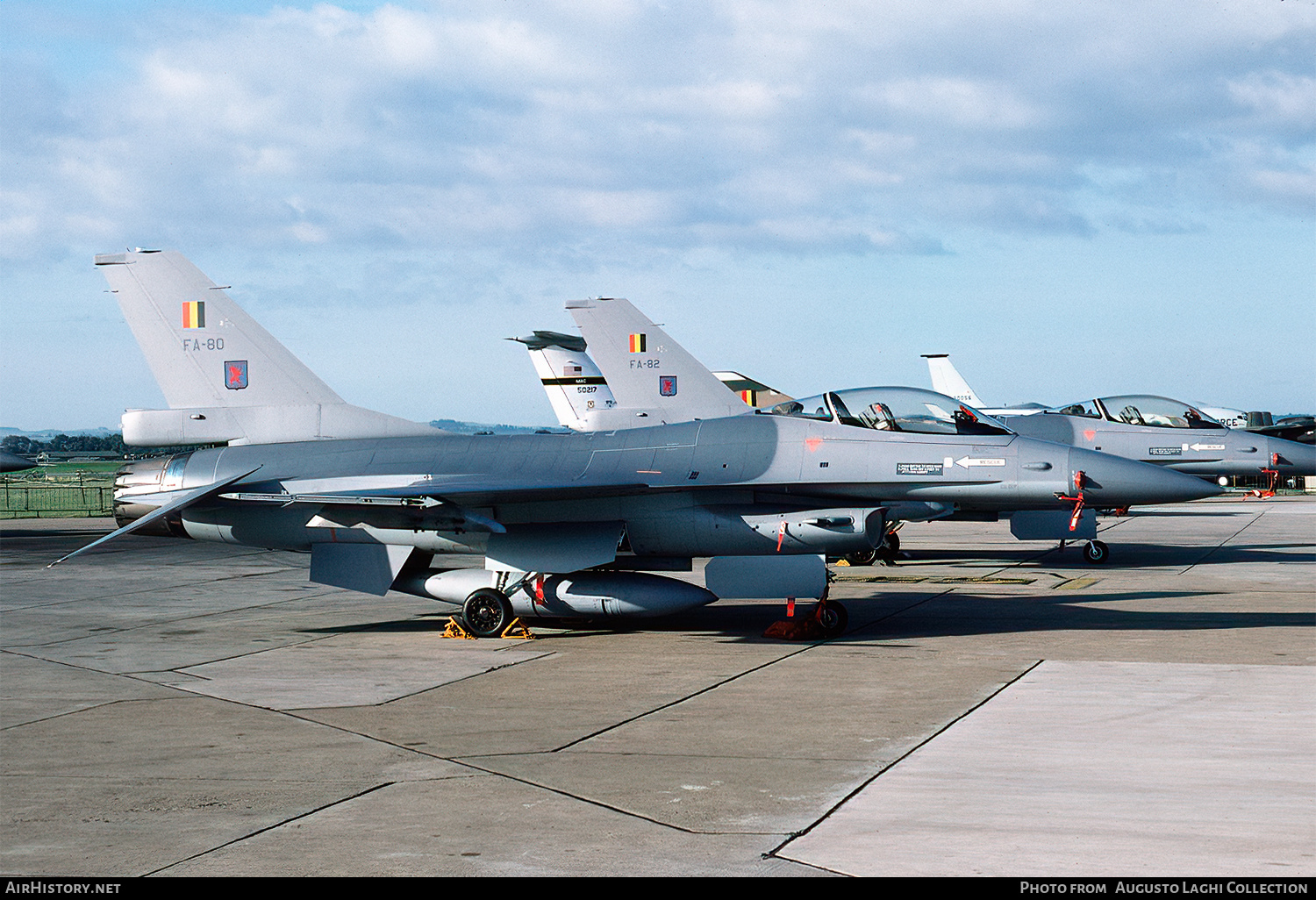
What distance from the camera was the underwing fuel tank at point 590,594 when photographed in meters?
13.6

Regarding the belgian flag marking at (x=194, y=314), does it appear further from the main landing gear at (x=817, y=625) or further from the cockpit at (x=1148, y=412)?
the cockpit at (x=1148, y=412)

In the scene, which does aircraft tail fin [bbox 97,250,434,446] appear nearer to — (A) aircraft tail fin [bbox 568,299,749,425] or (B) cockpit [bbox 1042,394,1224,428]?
(A) aircraft tail fin [bbox 568,299,749,425]

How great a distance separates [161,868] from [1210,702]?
7433mm

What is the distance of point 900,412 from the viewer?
13867mm

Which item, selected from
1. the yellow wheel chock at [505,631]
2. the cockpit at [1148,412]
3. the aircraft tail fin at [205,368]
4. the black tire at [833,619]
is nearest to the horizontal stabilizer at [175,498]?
the aircraft tail fin at [205,368]

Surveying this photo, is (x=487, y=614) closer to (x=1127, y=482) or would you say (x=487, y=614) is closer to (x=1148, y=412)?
(x=1127, y=482)

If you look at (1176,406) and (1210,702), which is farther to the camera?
(1176,406)

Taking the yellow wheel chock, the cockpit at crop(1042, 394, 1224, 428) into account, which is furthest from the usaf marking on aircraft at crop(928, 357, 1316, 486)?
the yellow wheel chock

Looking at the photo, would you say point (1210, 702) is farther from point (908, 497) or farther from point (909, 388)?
point (909, 388)

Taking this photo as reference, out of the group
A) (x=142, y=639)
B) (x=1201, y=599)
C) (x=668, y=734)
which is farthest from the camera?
(x=1201, y=599)

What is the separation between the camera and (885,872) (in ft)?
18.0
